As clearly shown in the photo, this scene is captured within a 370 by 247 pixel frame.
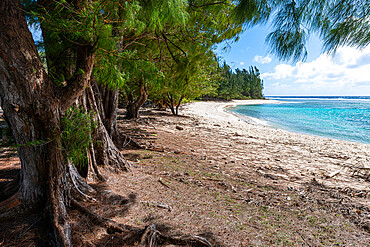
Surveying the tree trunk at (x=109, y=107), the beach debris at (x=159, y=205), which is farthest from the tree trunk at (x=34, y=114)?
the tree trunk at (x=109, y=107)

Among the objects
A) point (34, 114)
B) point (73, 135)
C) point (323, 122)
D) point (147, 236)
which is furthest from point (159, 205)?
point (323, 122)

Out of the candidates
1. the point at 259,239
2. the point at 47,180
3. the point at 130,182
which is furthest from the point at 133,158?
the point at 259,239

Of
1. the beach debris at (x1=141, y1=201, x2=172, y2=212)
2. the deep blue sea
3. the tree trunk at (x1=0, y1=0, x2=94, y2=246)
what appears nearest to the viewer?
the tree trunk at (x1=0, y1=0, x2=94, y2=246)

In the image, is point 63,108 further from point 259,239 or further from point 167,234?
point 259,239

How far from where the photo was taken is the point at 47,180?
6.25 ft

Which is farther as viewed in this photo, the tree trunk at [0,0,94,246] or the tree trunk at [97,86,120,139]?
the tree trunk at [97,86,120,139]

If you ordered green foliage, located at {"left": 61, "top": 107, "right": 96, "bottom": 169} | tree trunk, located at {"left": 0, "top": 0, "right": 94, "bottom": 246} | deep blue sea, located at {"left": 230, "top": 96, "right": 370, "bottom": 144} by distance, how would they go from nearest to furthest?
tree trunk, located at {"left": 0, "top": 0, "right": 94, "bottom": 246} < green foliage, located at {"left": 61, "top": 107, "right": 96, "bottom": 169} < deep blue sea, located at {"left": 230, "top": 96, "right": 370, "bottom": 144}

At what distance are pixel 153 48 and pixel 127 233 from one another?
427 cm

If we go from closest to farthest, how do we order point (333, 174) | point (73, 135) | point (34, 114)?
point (34, 114) < point (73, 135) < point (333, 174)

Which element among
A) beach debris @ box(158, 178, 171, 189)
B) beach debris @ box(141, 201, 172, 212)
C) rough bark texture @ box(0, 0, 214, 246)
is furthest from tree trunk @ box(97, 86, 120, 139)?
beach debris @ box(141, 201, 172, 212)

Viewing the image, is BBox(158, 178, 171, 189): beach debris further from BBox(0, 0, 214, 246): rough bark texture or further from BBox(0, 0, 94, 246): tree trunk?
BBox(0, 0, 94, 246): tree trunk

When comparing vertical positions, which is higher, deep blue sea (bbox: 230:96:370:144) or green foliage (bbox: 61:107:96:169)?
green foliage (bbox: 61:107:96:169)

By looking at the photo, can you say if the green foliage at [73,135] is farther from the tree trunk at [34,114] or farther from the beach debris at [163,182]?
the beach debris at [163,182]

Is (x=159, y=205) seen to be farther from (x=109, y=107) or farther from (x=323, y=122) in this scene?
(x=323, y=122)
